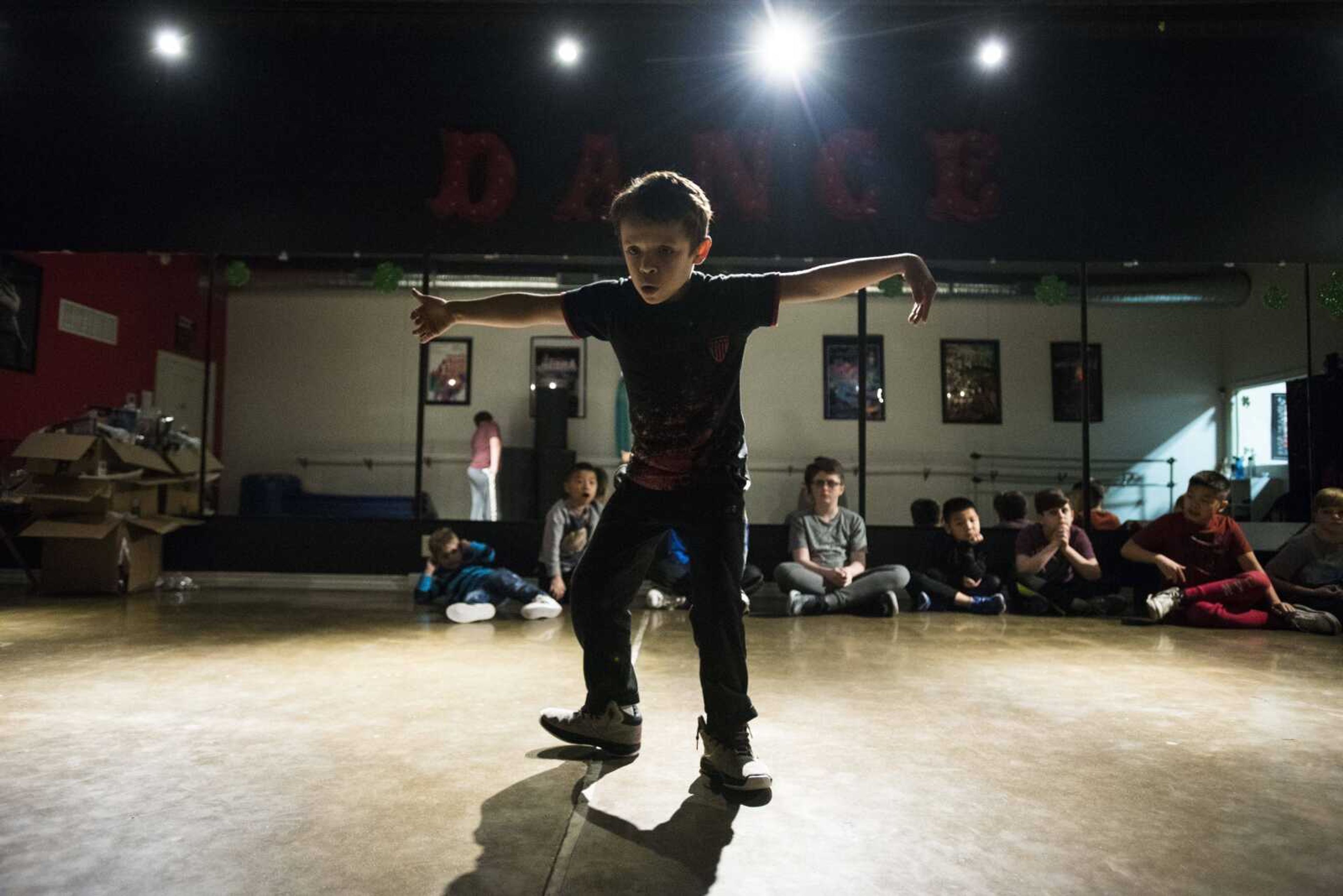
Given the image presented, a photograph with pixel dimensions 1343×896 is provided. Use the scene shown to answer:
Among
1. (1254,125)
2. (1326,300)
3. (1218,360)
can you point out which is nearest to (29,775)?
(1254,125)

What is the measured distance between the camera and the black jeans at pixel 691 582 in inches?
69.0

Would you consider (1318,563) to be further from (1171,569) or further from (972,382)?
(972,382)

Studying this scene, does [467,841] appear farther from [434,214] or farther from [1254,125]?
[1254,125]

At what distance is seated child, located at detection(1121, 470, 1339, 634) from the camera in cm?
421

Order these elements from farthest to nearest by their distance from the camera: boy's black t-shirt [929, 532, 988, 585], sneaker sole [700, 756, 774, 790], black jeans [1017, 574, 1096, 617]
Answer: boy's black t-shirt [929, 532, 988, 585]
black jeans [1017, 574, 1096, 617]
sneaker sole [700, 756, 774, 790]

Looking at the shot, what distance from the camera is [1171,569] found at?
4.44m

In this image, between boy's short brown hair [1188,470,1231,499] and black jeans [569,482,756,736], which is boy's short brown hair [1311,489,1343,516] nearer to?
boy's short brown hair [1188,470,1231,499]

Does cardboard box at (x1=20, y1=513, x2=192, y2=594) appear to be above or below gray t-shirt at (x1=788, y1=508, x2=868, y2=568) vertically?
below

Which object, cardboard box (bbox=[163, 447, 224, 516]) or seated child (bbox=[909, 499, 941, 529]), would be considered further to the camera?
seated child (bbox=[909, 499, 941, 529])

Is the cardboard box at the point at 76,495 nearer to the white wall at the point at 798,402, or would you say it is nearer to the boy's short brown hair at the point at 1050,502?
the white wall at the point at 798,402

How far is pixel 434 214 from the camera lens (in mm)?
5871

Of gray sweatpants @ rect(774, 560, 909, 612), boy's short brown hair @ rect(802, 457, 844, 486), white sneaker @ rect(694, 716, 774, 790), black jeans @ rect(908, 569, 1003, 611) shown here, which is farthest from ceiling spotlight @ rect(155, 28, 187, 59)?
white sneaker @ rect(694, 716, 774, 790)

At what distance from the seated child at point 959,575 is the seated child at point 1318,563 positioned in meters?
1.42

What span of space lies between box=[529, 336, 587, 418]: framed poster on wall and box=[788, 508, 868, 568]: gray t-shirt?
4.96m
